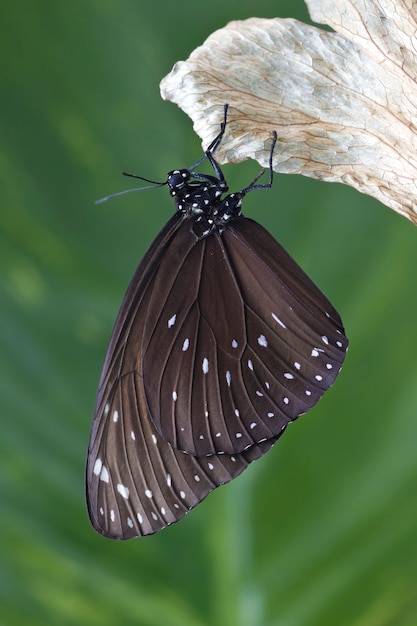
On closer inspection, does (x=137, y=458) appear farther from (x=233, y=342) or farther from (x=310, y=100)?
(x=310, y=100)

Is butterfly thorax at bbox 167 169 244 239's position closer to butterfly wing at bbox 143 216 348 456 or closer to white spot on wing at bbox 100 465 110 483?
butterfly wing at bbox 143 216 348 456

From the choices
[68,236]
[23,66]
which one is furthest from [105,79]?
[68,236]

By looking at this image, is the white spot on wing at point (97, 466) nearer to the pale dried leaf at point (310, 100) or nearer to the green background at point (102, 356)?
the green background at point (102, 356)

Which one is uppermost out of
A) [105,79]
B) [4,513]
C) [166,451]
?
[105,79]

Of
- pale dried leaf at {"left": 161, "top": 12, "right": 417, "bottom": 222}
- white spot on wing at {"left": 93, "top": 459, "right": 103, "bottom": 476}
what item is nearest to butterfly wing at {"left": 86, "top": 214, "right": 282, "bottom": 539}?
white spot on wing at {"left": 93, "top": 459, "right": 103, "bottom": 476}

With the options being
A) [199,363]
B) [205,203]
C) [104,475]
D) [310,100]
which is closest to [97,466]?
[104,475]

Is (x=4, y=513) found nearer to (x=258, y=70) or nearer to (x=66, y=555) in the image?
(x=66, y=555)
